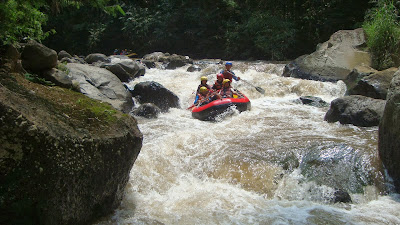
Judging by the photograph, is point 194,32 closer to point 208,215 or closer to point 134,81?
point 134,81

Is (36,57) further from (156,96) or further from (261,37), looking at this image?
(261,37)

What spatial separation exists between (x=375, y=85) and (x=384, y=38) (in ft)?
8.42

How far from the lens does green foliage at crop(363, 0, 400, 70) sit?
9297mm

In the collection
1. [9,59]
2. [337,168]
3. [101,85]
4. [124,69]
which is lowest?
[124,69]

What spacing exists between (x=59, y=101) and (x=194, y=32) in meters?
17.5

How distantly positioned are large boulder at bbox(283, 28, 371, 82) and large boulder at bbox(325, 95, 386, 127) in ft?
13.3

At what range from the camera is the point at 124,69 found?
11102mm

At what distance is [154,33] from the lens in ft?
68.0

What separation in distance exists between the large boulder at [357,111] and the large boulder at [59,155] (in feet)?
14.9

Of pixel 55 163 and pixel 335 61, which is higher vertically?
pixel 335 61

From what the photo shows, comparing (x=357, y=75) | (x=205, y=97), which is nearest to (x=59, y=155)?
(x=205, y=97)

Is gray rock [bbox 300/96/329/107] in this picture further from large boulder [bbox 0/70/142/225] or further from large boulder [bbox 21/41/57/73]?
large boulder [bbox 0/70/142/225]

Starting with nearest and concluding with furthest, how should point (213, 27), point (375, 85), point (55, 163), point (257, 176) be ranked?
point (55, 163) → point (257, 176) → point (375, 85) → point (213, 27)

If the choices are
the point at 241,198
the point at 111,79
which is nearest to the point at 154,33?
the point at 111,79
